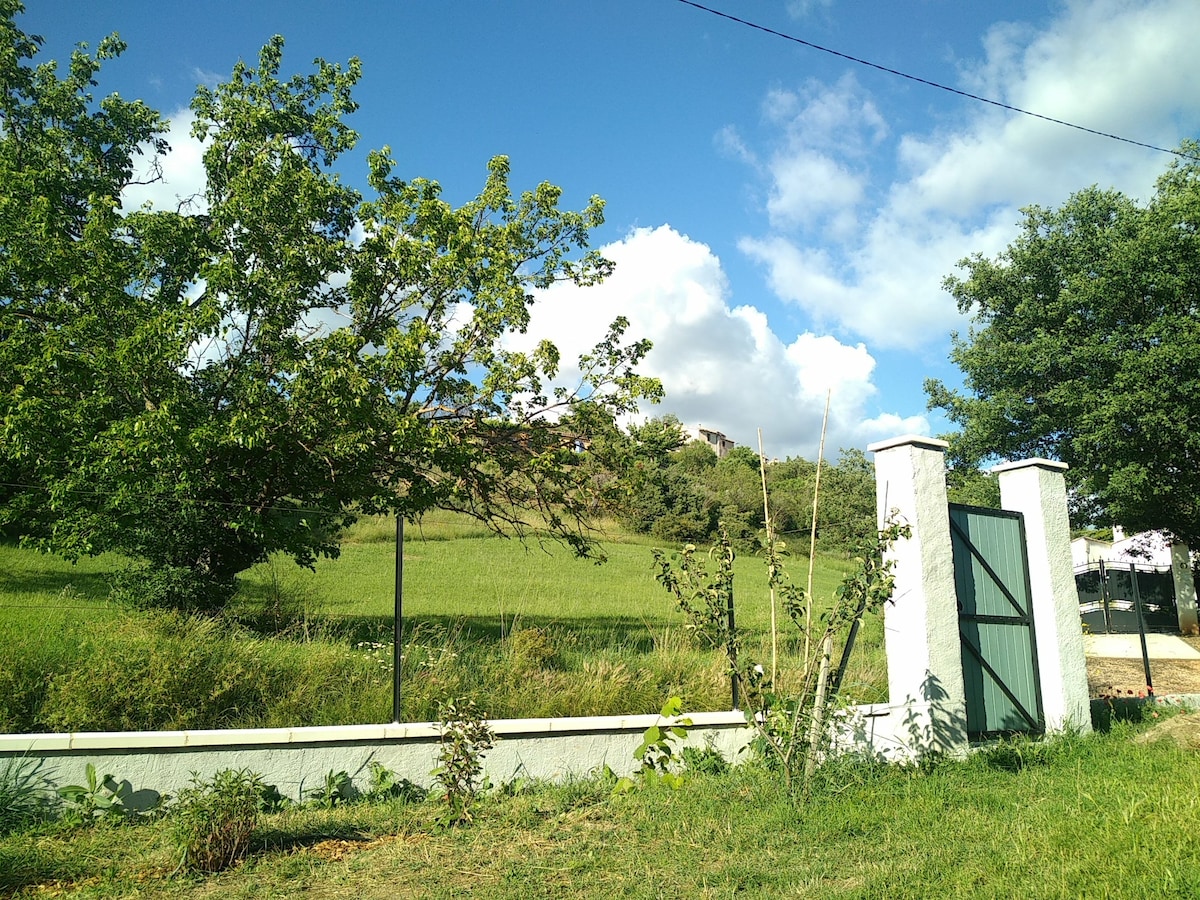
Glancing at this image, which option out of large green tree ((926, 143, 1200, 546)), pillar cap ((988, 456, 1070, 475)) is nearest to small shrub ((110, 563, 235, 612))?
pillar cap ((988, 456, 1070, 475))

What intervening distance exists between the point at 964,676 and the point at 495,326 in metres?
6.70

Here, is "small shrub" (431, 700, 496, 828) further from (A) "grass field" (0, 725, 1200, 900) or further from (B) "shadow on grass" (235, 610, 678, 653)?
(B) "shadow on grass" (235, 610, 678, 653)

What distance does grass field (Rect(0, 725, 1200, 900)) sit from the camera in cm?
395

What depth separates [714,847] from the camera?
4570 millimetres

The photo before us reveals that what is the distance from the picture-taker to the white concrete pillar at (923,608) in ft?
21.9

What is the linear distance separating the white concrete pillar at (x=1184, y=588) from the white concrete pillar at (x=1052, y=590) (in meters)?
15.7

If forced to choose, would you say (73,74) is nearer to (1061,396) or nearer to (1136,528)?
(1061,396)

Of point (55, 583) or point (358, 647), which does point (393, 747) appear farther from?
point (55, 583)

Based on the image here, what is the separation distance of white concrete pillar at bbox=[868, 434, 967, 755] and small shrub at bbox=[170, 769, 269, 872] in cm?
509

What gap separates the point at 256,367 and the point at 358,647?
482 cm

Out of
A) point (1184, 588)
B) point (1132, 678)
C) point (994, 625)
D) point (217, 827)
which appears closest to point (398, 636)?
point (217, 827)

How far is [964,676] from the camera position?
24.1ft

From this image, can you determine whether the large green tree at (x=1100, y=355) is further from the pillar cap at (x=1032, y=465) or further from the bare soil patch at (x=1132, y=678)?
the pillar cap at (x=1032, y=465)

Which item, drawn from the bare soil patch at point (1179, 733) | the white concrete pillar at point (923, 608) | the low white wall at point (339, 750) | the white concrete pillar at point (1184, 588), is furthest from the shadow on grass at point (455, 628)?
the white concrete pillar at point (1184, 588)
